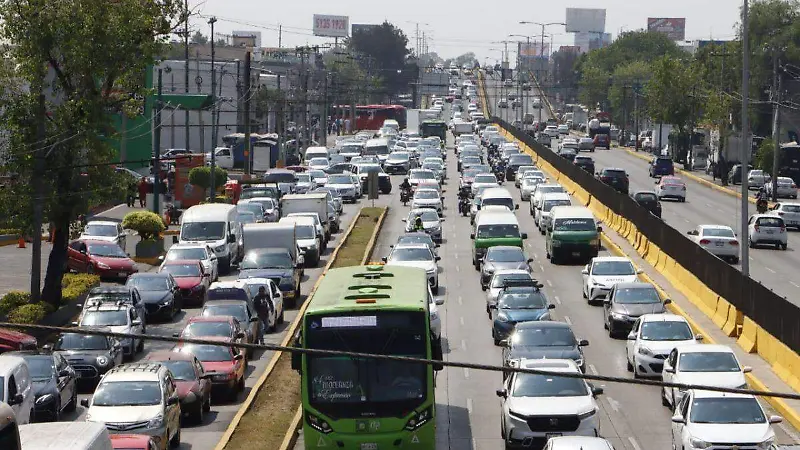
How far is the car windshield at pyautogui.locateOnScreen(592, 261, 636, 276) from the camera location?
4206 cm

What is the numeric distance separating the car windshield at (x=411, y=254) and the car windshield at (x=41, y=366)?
59.6ft

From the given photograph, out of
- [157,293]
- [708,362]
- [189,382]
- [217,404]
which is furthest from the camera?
[157,293]

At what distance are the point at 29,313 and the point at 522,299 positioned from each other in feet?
43.4

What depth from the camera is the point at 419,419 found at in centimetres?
2153

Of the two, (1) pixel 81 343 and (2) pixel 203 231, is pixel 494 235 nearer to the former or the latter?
(2) pixel 203 231

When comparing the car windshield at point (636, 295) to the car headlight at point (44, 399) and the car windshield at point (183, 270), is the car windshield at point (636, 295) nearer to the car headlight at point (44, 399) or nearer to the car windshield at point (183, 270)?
the car windshield at point (183, 270)

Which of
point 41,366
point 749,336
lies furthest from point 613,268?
point 41,366

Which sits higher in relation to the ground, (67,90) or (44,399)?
(67,90)

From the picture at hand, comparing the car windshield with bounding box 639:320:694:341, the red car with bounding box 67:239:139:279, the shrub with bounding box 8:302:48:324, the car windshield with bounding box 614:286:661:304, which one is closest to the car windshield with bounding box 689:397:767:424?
the car windshield with bounding box 639:320:694:341

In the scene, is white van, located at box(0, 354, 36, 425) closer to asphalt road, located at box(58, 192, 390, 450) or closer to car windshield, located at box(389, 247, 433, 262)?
asphalt road, located at box(58, 192, 390, 450)

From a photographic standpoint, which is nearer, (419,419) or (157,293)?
(419,419)

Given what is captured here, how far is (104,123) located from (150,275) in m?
4.46

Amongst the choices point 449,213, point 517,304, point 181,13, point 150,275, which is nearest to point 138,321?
point 150,275

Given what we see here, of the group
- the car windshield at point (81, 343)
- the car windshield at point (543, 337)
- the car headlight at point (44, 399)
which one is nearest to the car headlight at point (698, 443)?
the car windshield at point (543, 337)
